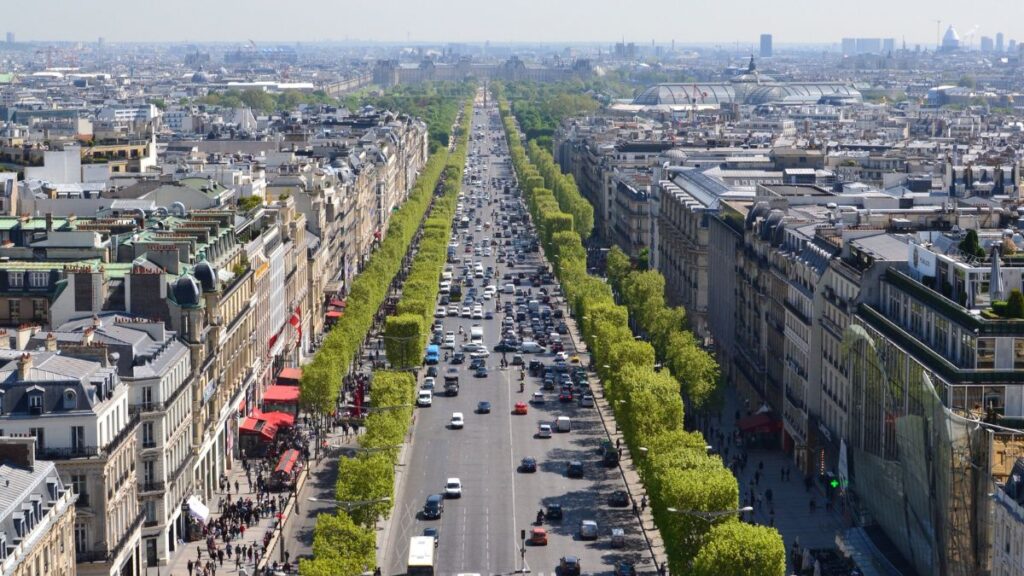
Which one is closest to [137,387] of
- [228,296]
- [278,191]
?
[228,296]

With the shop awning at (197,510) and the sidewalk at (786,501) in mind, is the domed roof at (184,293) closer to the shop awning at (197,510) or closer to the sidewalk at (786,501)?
the shop awning at (197,510)

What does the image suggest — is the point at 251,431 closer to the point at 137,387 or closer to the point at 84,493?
the point at 137,387

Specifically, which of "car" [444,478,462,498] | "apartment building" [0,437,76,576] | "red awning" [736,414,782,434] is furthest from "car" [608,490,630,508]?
"apartment building" [0,437,76,576]

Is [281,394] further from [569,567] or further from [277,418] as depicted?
[569,567]

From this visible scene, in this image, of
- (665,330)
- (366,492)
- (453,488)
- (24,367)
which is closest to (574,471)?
(453,488)

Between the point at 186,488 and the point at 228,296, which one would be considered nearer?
the point at 186,488
